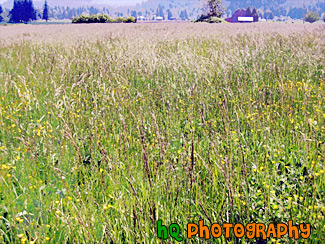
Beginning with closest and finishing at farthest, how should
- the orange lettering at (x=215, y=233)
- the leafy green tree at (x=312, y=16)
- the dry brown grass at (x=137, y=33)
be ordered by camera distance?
the orange lettering at (x=215, y=233)
the dry brown grass at (x=137, y=33)
the leafy green tree at (x=312, y=16)

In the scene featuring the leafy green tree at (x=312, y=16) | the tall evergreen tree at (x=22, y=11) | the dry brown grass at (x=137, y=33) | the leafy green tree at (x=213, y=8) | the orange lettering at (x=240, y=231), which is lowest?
the orange lettering at (x=240, y=231)

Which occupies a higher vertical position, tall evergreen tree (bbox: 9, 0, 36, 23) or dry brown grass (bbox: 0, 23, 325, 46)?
tall evergreen tree (bbox: 9, 0, 36, 23)

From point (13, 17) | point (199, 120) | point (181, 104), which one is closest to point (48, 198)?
point (199, 120)

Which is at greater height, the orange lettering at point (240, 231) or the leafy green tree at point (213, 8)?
the leafy green tree at point (213, 8)

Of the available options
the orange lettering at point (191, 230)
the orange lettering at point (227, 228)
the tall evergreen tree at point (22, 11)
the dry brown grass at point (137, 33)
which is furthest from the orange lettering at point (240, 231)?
the tall evergreen tree at point (22, 11)

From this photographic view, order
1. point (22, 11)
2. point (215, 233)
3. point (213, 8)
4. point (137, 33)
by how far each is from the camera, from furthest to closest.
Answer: point (22, 11), point (213, 8), point (137, 33), point (215, 233)

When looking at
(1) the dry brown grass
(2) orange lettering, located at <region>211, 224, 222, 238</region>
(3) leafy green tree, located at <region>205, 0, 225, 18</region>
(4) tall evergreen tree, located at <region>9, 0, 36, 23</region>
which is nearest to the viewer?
(2) orange lettering, located at <region>211, 224, 222, 238</region>

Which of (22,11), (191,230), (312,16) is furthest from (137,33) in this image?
(312,16)

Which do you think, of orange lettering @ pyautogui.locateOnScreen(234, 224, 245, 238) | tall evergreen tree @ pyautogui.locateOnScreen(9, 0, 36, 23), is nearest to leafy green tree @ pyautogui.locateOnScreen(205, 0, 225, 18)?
orange lettering @ pyautogui.locateOnScreen(234, 224, 245, 238)

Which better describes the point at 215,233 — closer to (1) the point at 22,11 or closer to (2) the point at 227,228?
(2) the point at 227,228

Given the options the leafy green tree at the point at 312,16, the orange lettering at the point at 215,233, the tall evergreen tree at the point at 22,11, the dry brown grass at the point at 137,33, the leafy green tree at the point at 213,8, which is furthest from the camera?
the leafy green tree at the point at 312,16

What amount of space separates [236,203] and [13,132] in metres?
2.43

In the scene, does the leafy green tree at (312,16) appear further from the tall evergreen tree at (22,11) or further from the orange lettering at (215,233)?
the orange lettering at (215,233)

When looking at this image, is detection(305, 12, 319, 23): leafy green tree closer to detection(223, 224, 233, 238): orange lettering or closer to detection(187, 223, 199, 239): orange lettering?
detection(223, 224, 233, 238): orange lettering
